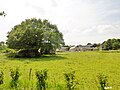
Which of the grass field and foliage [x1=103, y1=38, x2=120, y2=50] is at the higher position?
foliage [x1=103, y1=38, x2=120, y2=50]

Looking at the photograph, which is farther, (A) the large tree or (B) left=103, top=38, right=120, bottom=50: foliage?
(B) left=103, top=38, right=120, bottom=50: foliage

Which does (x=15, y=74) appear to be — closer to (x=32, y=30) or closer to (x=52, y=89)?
(x=52, y=89)

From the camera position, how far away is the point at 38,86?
29.4ft

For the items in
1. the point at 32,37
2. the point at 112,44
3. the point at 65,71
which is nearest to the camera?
the point at 65,71

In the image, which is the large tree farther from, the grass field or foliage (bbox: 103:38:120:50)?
foliage (bbox: 103:38:120:50)

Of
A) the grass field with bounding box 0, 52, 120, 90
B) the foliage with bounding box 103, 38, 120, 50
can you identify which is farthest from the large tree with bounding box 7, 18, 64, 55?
the foliage with bounding box 103, 38, 120, 50

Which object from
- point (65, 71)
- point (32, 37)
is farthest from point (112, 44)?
point (65, 71)

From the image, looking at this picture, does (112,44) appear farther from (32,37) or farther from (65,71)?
(65,71)

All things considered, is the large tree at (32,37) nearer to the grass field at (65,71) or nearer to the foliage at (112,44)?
the grass field at (65,71)

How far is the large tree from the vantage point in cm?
3931

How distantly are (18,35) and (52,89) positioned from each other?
2996 cm

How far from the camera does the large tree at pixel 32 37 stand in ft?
129

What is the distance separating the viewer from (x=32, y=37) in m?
39.9

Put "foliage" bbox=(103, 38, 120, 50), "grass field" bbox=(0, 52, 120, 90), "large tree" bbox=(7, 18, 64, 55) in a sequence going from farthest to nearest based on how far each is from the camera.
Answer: "foliage" bbox=(103, 38, 120, 50), "large tree" bbox=(7, 18, 64, 55), "grass field" bbox=(0, 52, 120, 90)
